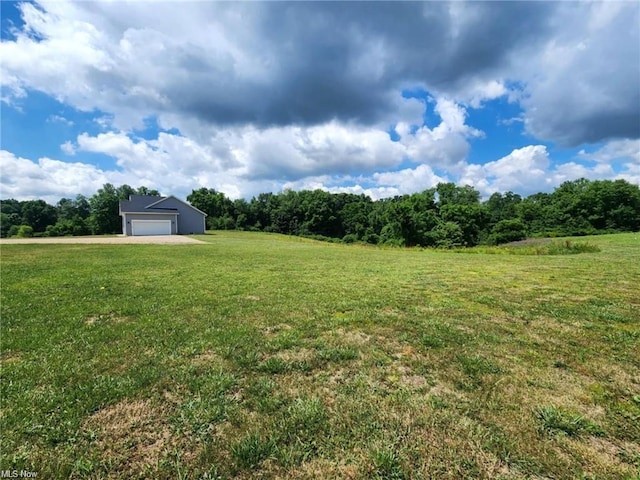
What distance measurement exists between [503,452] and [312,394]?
1.62 metres

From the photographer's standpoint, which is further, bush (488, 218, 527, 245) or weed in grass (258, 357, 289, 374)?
bush (488, 218, 527, 245)

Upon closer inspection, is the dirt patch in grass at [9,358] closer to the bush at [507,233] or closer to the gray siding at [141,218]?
the gray siding at [141,218]

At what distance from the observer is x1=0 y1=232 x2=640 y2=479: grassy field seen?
2139 millimetres

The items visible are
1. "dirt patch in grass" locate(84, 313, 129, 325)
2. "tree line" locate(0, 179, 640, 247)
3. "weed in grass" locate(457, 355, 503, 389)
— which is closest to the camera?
"weed in grass" locate(457, 355, 503, 389)

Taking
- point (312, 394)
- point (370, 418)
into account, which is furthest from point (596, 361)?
point (312, 394)

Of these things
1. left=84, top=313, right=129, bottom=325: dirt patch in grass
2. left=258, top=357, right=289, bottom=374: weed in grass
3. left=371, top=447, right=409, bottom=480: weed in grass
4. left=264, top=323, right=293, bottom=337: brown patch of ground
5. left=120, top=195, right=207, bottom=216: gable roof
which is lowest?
left=371, top=447, right=409, bottom=480: weed in grass

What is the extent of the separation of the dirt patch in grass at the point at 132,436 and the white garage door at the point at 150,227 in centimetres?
3996

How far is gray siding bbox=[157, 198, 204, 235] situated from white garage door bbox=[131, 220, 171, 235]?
416 centimetres

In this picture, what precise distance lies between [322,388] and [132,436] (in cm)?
168

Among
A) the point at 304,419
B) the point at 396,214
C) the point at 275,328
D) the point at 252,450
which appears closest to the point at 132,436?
the point at 252,450

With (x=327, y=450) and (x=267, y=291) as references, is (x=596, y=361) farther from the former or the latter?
(x=267, y=291)

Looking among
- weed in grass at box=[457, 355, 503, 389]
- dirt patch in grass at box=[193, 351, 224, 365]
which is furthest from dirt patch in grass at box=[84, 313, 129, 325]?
weed in grass at box=[457, 355, 503, 389]

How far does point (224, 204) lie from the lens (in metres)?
67.1

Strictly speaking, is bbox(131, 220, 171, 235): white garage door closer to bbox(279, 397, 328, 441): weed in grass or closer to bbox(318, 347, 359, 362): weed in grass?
bbox(318, 347, 359, 362): weed in grass
